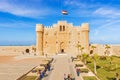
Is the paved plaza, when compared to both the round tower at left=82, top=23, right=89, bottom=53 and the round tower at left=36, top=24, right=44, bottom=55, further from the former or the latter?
the round tower at left=82, top=23, right=89, bottom=53

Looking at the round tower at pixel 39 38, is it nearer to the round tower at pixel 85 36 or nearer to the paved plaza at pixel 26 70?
the round tower at pixel 85 36

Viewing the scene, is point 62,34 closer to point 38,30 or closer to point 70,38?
point 70,38

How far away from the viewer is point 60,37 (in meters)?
60.0

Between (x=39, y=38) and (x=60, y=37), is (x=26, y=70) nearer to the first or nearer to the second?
(x=39, y=38)

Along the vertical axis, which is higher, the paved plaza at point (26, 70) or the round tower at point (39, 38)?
the round tower at point (39, 38)

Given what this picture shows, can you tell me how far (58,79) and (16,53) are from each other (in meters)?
40.5

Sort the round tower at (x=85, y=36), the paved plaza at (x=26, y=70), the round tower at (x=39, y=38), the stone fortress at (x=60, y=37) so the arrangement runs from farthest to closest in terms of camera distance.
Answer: the stone fortress at (x=60, y=37) < the round tower at (x=39, y=38) < the round tower at (x=85, y=36) < the paved plaza at (x=26, y=70)

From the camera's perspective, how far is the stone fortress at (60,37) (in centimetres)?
5953

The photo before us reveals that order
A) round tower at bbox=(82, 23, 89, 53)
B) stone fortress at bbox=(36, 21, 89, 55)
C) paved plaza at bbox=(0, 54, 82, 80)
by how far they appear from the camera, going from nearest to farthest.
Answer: paved plaza at bbox=(0, 54, 82, 80) < round tower at bbox=(82, 23, 89, 53) < stone fortress at bbox=(36, 21, 89, 55)

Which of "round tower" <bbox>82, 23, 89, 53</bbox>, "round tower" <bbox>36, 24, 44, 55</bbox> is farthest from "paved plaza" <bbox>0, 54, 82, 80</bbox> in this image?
"round tower" <bbox>82, 23, 89, 53</bbox>

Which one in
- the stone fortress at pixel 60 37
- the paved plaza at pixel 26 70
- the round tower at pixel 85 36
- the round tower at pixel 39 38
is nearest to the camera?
the paved plaza at pixel 26 70

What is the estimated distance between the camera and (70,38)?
5991cm

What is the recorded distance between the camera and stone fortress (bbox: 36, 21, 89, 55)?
195 feet

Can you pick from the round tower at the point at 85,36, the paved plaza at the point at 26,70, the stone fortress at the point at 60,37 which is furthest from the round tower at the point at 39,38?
the paved plaza at the point at 26,70
